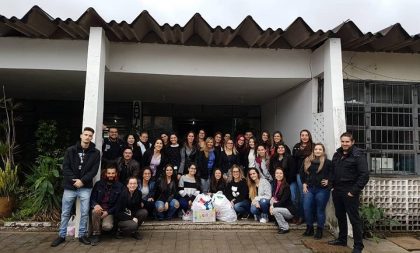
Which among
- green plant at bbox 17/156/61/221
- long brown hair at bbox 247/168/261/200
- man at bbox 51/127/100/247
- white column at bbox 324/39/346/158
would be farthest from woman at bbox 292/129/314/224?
green plant at bbox 17/156/61/221

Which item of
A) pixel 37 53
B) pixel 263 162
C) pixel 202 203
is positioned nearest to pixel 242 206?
pixel 202 203

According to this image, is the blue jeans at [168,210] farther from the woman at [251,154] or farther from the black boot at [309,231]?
the black boot at [309,231]

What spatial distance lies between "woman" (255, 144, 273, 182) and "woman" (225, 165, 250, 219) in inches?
16.7

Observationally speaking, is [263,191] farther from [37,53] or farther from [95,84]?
[37,53]

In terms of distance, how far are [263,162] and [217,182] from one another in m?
1.01

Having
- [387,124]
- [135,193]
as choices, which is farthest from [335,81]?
[135,193]

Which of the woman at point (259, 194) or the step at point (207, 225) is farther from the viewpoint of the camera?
the woman at point (259, 194)

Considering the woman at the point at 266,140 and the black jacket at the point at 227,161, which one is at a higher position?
the woman at the point at 266,140

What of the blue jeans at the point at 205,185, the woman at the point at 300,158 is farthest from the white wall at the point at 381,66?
the blue jeans at the point at 205,185

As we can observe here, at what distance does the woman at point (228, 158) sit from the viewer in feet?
23.5

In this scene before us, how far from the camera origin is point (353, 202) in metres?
5.16

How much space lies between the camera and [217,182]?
689 cm

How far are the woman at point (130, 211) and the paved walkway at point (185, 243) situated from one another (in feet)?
0.58

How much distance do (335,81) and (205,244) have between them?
12.3 feet
